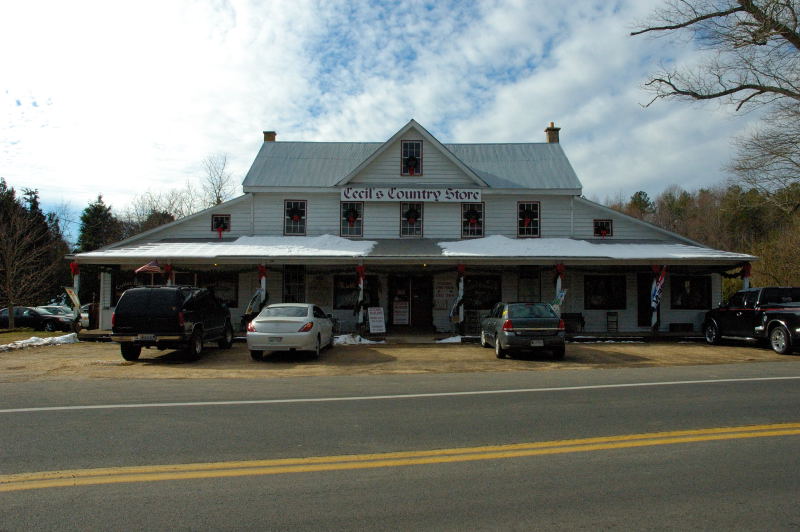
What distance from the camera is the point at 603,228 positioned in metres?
22.9

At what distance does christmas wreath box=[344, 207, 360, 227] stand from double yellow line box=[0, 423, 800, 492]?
683 inches

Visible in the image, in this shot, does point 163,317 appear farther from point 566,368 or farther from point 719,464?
point 719,464

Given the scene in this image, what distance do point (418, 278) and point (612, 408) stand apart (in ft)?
49.4

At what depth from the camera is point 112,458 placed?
5461 millimetres

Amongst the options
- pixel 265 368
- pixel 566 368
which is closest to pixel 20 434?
pixel 265 368

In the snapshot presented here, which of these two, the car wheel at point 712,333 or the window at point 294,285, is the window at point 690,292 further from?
the window at point 294,285

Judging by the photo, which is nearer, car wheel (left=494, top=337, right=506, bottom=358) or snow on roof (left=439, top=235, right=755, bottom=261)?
car wheel (left=494, top=337, right=506, bottom=358)

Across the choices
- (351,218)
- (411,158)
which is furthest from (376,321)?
(411,158)

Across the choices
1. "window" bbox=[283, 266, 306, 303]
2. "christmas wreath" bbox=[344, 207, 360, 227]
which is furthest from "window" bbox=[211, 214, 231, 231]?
"christmas wreath" bbox=[344, 207, 360, 227]

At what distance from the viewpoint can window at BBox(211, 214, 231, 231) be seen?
74.3ft

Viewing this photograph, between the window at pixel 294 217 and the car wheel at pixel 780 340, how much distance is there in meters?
16.1

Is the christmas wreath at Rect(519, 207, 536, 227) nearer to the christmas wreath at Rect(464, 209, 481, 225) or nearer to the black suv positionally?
the christmas wreath at Rect(464, 209, 481, 225)

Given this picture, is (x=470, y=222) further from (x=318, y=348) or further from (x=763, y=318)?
(x=763, y=318)

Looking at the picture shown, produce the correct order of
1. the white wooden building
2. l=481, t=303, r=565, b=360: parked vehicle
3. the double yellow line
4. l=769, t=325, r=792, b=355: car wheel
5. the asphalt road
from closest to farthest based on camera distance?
the asphalt road
the double yellow line
l=481, t=303, r=565, b=360: parked vehicle
l=769, t=325, r=792, b=355: car wheel
the white wooden building
